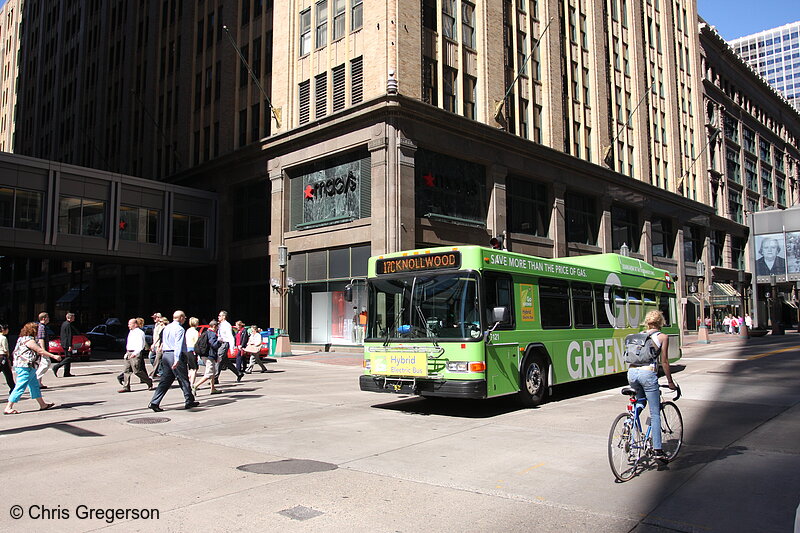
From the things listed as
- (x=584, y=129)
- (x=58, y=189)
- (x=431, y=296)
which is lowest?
(x=431, y=296)

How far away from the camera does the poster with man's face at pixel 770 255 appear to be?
4653cm

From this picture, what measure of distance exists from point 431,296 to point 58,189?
29.7 meters

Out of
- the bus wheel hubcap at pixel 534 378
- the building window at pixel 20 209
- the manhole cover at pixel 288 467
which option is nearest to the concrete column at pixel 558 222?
the bus wheel hubcap at pixel 534 378

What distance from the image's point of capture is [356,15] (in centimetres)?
3052

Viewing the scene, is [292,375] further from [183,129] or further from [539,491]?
[183,129]

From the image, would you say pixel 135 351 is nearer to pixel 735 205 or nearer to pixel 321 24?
pixel 321 24

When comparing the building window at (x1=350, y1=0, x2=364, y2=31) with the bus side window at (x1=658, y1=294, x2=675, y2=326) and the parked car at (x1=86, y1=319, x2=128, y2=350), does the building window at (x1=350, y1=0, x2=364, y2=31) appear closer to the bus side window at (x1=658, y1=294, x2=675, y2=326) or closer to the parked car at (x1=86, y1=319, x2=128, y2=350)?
the bus side window at (x1=658, y1=294, x2=675, y2=326)

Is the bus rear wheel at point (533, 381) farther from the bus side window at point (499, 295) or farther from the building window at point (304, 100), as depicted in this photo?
the building window at point (304, 100)

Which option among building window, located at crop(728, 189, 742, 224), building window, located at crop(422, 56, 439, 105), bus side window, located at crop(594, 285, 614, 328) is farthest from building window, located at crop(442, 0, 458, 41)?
building window, located at crop(728, 189, 742, 224)

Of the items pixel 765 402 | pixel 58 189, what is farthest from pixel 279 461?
pixel 58 189

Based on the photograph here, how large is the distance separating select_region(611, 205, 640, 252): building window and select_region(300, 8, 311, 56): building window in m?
24.2

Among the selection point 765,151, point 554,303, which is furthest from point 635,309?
point 765,151

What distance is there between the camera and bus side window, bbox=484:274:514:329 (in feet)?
35.8

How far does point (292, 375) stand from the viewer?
2005 cm
